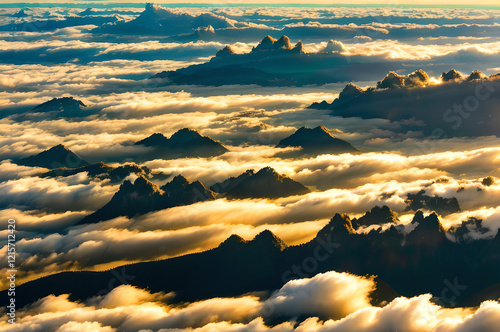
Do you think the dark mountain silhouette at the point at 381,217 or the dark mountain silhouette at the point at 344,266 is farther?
the dark mountain silhouette at the point at 381,217

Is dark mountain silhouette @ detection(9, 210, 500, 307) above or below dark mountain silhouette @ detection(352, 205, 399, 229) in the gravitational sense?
below

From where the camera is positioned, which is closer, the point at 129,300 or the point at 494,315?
the point at 494,315

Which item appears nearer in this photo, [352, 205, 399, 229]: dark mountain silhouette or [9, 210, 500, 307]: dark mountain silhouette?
[9, 210, 500, 307]: dark mountain silhouette

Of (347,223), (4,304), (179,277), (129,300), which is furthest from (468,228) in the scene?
(4,304)

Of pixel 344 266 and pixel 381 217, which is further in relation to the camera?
pixel 381 217

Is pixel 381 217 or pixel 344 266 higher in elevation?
pixel 381 217

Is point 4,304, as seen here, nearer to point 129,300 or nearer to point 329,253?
point 129,300

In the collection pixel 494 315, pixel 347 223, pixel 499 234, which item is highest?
pixel 347 223

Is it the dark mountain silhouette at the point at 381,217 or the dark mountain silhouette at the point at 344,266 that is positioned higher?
the dark mountain silhouette at the point at 381,217
